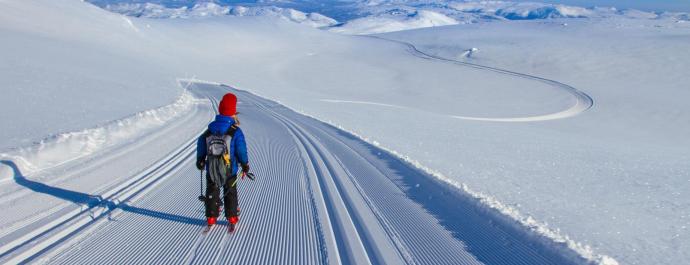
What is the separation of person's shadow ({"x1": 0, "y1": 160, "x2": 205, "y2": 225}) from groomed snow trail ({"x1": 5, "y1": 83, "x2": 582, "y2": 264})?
4 centimetres

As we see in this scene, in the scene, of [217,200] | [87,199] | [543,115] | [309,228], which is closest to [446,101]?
[543,115]

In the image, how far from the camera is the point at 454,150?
1420 centimetres

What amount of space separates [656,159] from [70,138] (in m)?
16.1

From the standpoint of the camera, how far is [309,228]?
235 inches

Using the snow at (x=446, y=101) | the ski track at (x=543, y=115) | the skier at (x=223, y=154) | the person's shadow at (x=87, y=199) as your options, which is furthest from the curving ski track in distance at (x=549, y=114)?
the skier at (x=223, y=154)

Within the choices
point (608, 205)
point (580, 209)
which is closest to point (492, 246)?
point (580, 209)

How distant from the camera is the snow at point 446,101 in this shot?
7.90 meters

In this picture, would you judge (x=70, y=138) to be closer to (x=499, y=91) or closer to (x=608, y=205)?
(x=608, y=205)

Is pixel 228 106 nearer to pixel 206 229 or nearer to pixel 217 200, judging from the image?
pixel 217 200

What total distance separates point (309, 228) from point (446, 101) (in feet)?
115

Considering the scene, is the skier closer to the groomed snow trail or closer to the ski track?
the groomed snow trail

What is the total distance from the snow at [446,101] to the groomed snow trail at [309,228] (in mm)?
511

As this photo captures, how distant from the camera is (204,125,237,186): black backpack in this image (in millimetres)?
5504

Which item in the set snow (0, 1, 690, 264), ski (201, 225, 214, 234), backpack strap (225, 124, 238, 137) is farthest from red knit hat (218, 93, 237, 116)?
snow (0, 1, 690, 264)
